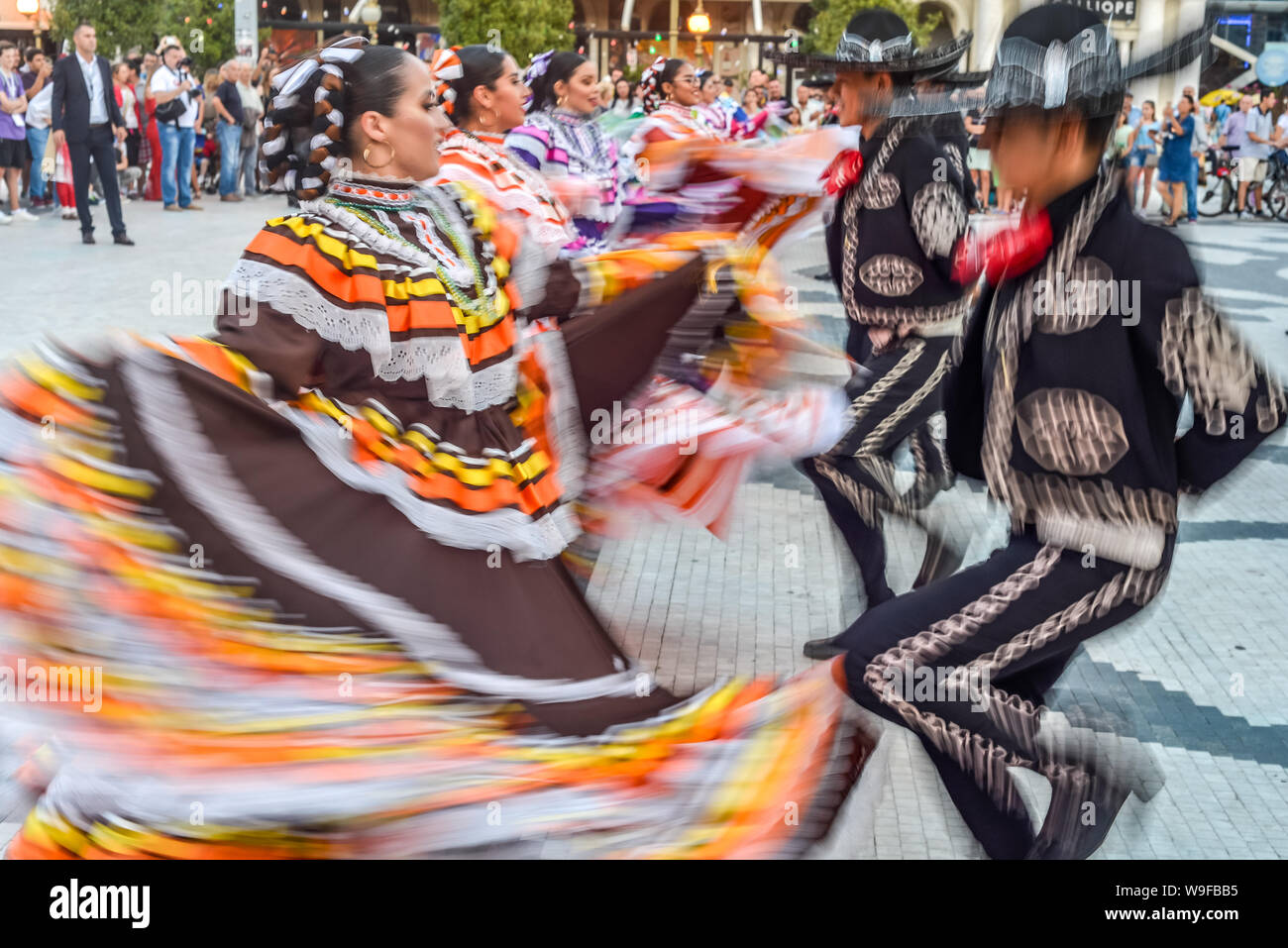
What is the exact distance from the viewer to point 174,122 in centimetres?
1714

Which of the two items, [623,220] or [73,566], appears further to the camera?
[623,220]

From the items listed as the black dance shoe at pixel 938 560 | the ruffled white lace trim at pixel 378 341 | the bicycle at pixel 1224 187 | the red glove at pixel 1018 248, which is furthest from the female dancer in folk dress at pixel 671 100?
the bicycle at pixel 1224 187

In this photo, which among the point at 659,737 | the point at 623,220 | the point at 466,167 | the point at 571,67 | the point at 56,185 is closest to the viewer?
the point at 659,737

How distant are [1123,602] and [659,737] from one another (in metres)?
0.85

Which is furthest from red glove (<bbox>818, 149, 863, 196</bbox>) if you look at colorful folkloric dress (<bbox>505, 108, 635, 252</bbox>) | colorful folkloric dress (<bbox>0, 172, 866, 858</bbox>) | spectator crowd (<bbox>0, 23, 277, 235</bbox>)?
spectator crowd (<bbox>0, 23, 277, 235</bbox>)

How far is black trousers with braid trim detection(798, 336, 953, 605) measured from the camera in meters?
4.35

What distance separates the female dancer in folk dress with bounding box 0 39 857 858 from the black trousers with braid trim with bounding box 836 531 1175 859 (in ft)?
0.52

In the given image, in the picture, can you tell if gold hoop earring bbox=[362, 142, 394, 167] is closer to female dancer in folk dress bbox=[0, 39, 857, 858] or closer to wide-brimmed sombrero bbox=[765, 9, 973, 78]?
female dancer in folk dress bbox=[0, 39, 857, 858]

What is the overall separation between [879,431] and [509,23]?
21991 millimetres

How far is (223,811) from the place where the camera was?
2.48 meters

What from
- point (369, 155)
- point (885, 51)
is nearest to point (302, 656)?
point (369, 155)

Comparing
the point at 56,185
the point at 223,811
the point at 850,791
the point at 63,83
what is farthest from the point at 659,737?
the point at 56,185

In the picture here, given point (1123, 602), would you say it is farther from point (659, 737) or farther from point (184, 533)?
point (184, 533)

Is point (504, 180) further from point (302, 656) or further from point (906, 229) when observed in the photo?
point (302, 656)
